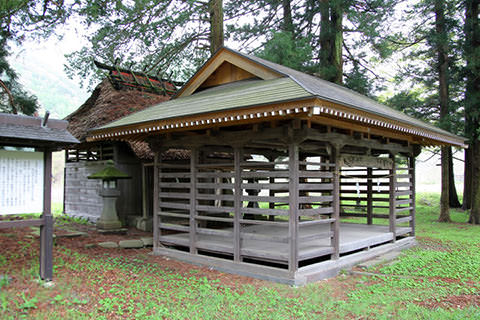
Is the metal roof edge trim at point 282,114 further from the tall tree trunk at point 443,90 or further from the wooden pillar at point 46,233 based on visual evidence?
the tall tree trunk at point 443,90

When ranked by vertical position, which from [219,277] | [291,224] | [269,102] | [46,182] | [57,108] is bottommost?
[219,277]

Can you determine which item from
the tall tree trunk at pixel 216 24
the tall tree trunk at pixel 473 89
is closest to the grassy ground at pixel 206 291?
the tall tree trunk at pixel 473 89

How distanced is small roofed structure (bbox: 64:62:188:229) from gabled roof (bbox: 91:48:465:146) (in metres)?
3.30

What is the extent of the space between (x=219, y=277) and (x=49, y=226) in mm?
3039

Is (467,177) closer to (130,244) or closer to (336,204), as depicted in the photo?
(336,204)

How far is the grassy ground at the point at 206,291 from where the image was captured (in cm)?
520

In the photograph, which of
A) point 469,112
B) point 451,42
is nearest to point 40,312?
point 469,112

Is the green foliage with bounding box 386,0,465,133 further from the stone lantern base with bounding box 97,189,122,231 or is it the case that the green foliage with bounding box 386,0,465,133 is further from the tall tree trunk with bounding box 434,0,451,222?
the stone lantern base with bounding box 97,189,122,231

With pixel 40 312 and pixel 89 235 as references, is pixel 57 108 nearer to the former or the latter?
pixel 89 235

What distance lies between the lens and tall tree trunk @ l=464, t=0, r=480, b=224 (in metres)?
14.2

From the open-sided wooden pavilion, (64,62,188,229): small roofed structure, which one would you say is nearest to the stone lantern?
(64,62,188,229): small roofed structure

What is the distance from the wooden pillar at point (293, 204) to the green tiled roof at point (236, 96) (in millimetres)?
939

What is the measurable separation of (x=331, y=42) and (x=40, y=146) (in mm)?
13642

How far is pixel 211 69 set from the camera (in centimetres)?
949
